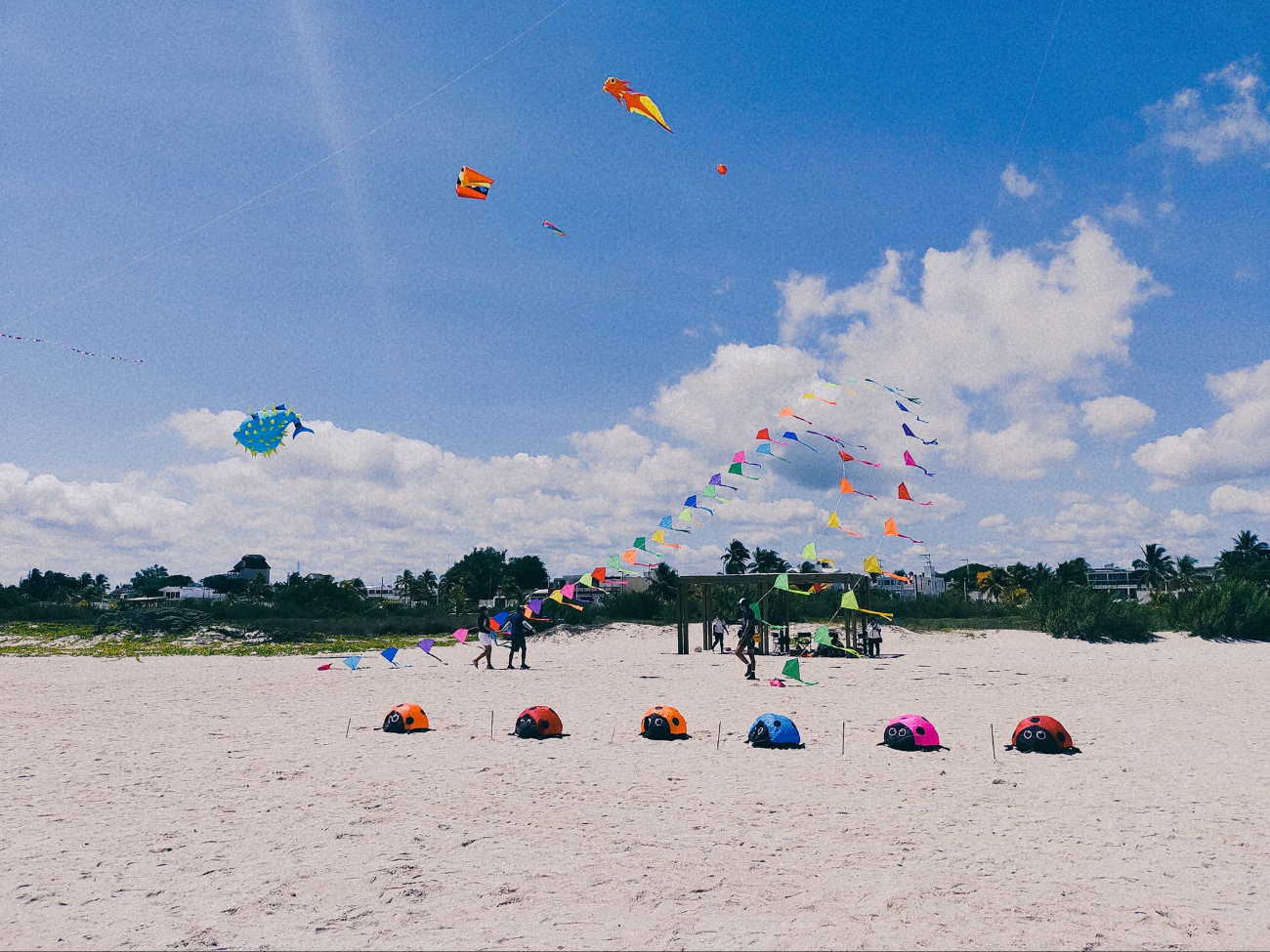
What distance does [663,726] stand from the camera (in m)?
11.6

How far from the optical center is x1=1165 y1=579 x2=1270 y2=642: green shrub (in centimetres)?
3041

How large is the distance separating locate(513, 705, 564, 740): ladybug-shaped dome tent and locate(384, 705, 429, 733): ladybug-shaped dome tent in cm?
151

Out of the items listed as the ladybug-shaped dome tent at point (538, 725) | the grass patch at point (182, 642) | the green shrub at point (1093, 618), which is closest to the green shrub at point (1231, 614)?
the green shrub at point (1093, 618)

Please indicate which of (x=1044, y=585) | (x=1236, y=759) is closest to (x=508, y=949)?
(x=1236, y=759)

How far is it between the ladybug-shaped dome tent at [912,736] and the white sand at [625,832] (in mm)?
349

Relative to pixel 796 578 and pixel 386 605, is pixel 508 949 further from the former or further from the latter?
pixel 386 605

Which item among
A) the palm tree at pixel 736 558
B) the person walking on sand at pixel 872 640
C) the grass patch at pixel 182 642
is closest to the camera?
the person walking on sand at pixel 872 640

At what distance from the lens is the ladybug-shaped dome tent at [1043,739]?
10469 millimetres

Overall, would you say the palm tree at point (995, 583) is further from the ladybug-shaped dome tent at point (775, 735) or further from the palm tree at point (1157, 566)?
the ladybug-shaped dome tent at point (775, 735)

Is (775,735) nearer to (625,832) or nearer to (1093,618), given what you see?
(625,832)

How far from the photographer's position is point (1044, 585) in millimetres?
36156

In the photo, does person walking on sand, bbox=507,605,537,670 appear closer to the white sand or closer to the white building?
the white sand

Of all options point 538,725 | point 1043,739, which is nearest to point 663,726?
point 538,725

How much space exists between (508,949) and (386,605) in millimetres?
51970
